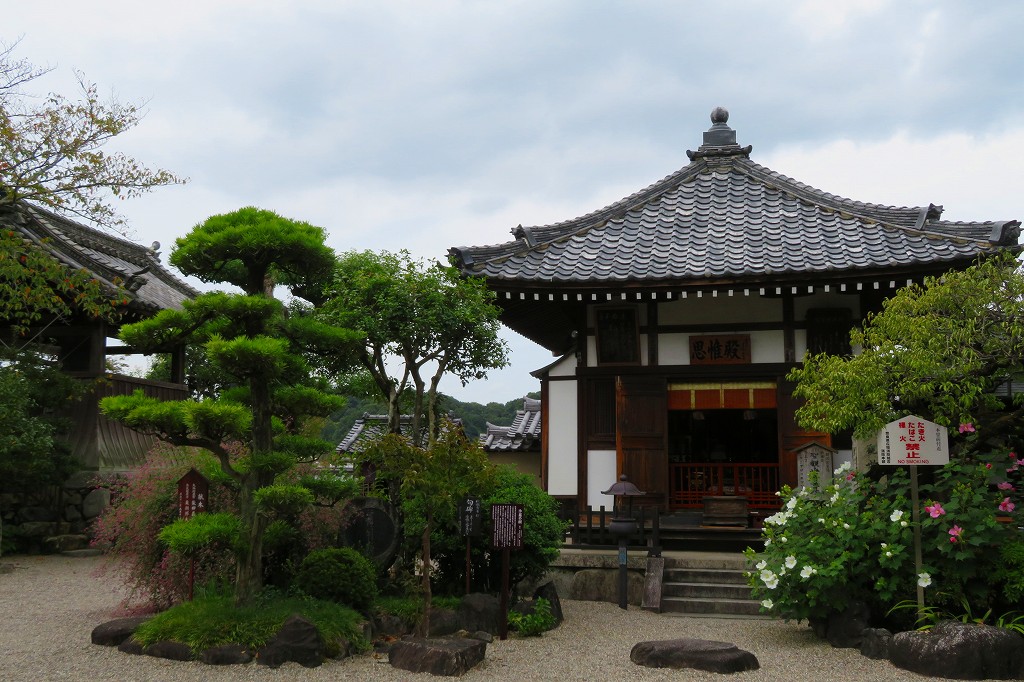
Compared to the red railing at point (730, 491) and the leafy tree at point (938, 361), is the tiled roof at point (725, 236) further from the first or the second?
the leafy tree at point (938, 361)

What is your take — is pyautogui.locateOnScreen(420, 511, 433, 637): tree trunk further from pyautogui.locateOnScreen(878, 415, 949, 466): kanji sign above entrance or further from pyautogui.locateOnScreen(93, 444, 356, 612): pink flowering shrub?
pyautogui.locateOnScreen(878, 415, 949, 466): kanji sign above entrance

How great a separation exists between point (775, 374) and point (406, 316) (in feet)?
17.9

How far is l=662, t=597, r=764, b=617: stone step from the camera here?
32.3 ft

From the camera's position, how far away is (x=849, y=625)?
807cm

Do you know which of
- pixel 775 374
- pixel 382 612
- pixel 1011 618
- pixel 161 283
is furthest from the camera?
pixel 161 283

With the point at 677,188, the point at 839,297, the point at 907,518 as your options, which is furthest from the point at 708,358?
the point at 907,518

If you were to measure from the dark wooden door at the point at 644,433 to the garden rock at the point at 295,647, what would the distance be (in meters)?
6.14

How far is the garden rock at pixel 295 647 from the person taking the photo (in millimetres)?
7230

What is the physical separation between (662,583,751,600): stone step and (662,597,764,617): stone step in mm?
92

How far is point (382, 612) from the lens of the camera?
8.77m

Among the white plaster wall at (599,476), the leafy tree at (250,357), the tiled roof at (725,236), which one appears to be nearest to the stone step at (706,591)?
the white plaster wall at (599,476)

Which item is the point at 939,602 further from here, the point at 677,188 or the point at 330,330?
the point at 677,188

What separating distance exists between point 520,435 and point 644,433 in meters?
8.50

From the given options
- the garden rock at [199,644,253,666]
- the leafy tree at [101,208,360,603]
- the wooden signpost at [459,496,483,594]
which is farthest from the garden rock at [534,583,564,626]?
the garden rock at [199,644,253,666]
